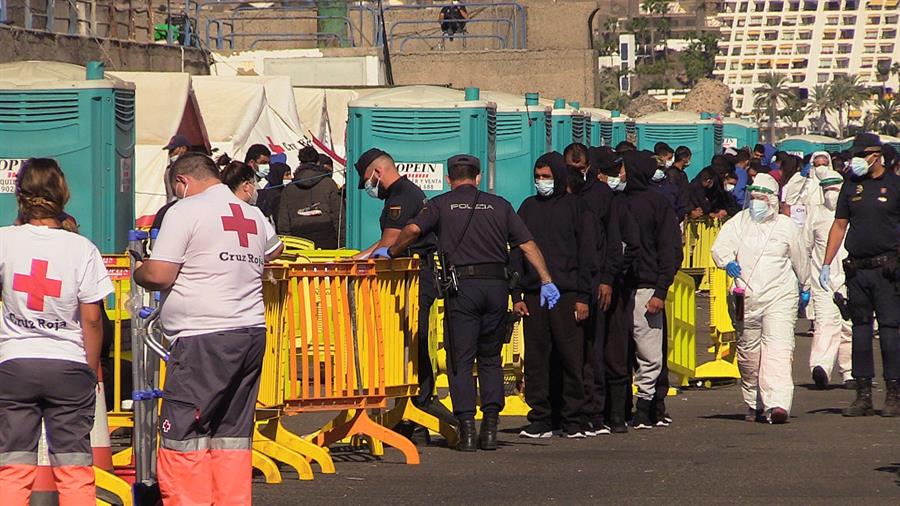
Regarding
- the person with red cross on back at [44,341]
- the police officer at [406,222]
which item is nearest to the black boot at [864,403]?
the police officer at [406,222]

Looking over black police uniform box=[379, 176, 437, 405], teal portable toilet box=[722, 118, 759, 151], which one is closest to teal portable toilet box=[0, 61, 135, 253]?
black police uniform box=[379, 176, 437, 405]

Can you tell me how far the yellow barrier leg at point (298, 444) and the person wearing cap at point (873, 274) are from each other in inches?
194

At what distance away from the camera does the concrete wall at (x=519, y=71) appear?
42406mm

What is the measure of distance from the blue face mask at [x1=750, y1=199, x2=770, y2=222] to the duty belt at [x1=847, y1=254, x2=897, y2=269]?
1024 mm

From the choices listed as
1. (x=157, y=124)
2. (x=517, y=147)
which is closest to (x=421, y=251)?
(x=157, y=124)

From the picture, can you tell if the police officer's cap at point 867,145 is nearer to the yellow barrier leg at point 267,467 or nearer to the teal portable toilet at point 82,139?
the teal portable toilet at point 82,139

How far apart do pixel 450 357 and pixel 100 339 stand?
3925mm

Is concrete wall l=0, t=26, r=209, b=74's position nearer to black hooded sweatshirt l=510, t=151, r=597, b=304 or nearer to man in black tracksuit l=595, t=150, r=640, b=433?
man in black tracksuit l=595, t=150, r=640, b=433

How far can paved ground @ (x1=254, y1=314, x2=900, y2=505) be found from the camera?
966 cm

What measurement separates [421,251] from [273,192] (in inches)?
262

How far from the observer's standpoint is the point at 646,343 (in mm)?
12969

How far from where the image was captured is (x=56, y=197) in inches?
302

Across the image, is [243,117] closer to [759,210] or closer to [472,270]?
[759,210]

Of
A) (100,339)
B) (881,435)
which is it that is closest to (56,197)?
(100,339)
